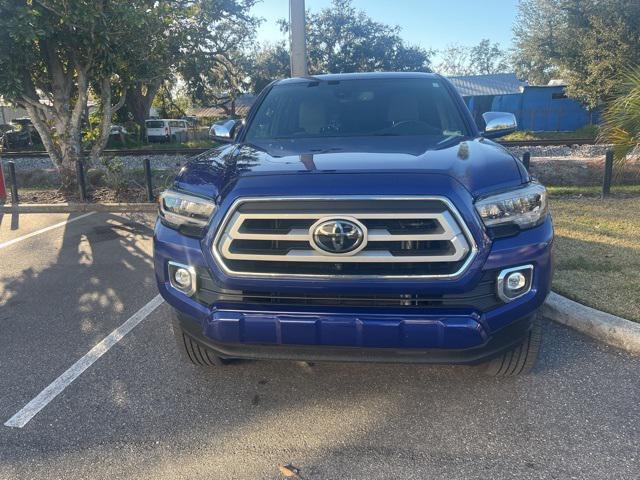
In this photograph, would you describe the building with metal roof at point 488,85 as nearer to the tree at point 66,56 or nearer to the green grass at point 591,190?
the green grass at point 591,190

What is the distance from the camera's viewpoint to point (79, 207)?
32.4 ft

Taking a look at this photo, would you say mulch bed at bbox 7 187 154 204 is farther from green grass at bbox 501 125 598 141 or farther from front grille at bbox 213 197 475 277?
green grass at bbox 501 125 598 141

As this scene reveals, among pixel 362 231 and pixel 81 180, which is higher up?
pixel 362 231

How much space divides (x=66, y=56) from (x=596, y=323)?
1008 centimetres

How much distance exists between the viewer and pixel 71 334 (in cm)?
420

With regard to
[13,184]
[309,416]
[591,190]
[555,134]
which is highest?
[13,184]

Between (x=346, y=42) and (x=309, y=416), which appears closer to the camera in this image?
(x=309, y=416)

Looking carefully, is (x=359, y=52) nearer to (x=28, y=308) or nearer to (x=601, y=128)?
(x=601, y=128)

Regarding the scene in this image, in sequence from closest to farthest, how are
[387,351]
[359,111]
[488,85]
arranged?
[387,351] → [359,111] → [488,85]

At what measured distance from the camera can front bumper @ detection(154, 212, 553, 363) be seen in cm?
255

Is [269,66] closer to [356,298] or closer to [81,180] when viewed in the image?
[81,180]

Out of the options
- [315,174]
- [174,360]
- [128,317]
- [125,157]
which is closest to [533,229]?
[315,174]

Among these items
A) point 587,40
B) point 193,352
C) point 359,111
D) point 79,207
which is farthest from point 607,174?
point 587,40

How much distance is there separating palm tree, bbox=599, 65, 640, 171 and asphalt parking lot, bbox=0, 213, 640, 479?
13.7 ft
